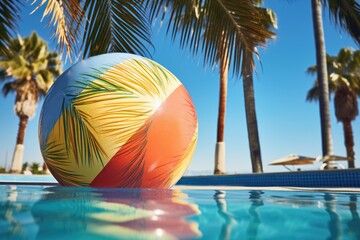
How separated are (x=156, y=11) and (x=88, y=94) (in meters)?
3.10

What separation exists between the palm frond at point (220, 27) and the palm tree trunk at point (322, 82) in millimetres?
7403

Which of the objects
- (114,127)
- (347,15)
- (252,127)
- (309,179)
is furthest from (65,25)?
(252,127)

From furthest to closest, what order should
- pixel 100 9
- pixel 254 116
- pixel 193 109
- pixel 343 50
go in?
pixel 343 50 → pixel 254 116 → pixel 100 9 → pixel 193 109

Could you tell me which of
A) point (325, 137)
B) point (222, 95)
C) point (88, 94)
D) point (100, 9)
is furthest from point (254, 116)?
point (88, 94)

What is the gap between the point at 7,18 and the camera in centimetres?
451

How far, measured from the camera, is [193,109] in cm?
418

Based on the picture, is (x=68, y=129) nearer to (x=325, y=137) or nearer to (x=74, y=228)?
(x=74, y=228)

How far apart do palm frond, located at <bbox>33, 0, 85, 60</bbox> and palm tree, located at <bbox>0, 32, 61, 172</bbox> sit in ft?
57.9

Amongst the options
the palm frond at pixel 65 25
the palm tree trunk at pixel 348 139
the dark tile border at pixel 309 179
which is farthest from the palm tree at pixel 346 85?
the palm frond at pixel 65 25

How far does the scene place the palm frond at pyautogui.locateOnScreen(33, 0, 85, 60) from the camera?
16.8 ft

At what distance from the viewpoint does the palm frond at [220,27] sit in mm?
Result: 5562

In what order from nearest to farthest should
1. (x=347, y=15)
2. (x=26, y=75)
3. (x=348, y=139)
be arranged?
1. (x=347, y=15)
2. (x=26, y=75)
3. (x=348, y=139)

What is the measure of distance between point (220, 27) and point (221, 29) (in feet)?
0.13

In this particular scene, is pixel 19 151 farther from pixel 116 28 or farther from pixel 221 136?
pixel 116 28
